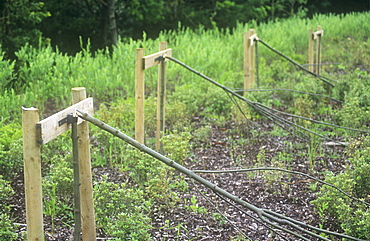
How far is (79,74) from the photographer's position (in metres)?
6.57

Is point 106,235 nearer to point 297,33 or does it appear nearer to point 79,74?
point 79,74

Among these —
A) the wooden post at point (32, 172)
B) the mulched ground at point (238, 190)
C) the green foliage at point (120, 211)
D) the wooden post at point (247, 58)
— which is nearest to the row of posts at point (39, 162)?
the wooden post at point (32, 172)

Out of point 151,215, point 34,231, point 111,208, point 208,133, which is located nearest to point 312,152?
point 208,133

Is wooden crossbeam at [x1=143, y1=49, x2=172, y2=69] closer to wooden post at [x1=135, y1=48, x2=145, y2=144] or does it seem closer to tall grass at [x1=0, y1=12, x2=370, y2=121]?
wooden post at [x1=135, y1=48, x2=145, y2=144]

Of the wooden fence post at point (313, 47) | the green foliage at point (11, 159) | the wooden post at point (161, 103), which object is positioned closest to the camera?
the green foliage at point (11, 159)

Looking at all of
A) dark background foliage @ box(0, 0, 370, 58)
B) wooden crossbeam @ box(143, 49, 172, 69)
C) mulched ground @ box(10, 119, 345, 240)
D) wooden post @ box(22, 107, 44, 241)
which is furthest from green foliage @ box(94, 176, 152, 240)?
dark background foliage @ box(0, 0, 370, 58)

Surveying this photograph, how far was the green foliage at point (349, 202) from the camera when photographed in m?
3.10

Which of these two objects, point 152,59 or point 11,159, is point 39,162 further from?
point 152,59

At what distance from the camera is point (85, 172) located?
9.43ft

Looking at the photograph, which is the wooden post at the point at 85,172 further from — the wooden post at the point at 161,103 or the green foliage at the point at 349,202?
the wooden post at the point at 161,103

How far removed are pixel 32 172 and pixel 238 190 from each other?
7.11 feet

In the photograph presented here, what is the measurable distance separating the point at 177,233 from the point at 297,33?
791cm

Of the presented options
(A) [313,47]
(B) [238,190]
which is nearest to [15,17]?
(A) [313,47]

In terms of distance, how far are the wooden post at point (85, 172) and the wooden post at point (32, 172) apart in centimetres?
47
